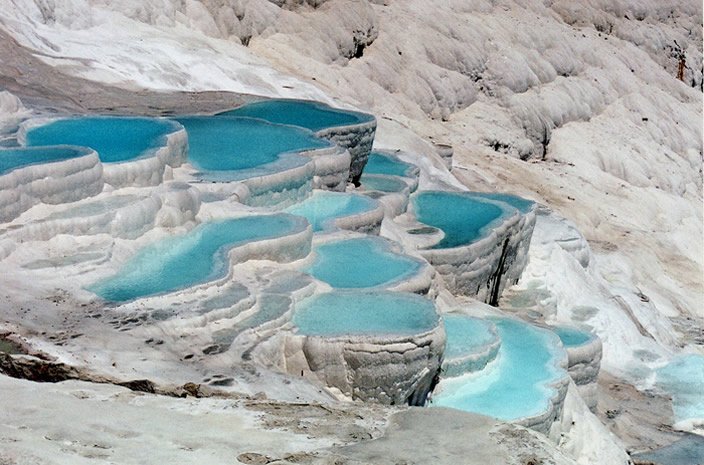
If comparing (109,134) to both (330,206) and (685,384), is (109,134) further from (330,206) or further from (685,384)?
(685,384)

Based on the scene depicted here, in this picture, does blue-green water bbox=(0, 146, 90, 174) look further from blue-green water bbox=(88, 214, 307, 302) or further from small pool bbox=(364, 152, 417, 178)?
small pool bbox=(364, 152, 417, 178)

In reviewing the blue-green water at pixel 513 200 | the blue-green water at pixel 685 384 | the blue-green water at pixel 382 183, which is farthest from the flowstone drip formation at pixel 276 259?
the blue-green water at pixel 685 384

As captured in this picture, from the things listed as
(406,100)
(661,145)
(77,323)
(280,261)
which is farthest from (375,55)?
(77,323)

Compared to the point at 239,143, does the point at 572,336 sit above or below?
below

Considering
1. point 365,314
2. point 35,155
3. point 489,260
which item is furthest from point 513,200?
point 35,155

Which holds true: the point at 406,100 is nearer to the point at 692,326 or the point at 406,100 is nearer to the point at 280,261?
the point at 692,326

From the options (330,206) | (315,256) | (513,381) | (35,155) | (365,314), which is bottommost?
(513,381)
